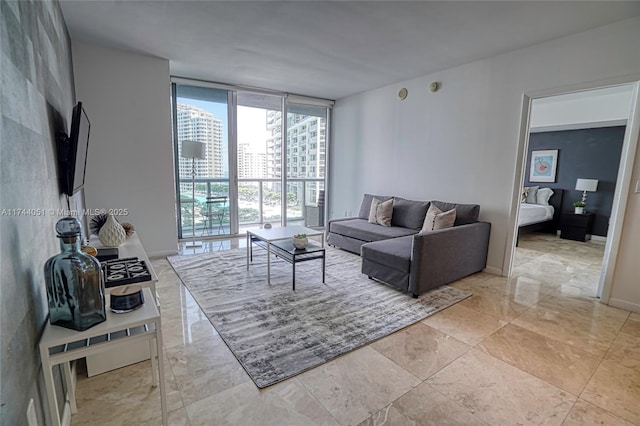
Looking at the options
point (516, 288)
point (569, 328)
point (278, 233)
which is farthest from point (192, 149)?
point (569, 328)

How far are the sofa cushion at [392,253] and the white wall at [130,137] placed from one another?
2730mm

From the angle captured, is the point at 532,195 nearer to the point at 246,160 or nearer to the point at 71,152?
the point at 246,160

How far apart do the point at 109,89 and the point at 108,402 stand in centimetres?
346

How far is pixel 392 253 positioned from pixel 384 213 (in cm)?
147

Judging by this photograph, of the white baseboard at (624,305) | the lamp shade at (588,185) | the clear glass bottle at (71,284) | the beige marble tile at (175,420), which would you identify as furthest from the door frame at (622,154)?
the clear glass bottle at (71,284)

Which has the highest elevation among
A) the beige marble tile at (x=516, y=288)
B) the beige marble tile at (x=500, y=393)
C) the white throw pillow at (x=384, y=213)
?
the white throw pillow at (x=384, y=213)

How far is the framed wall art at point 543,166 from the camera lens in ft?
20.9

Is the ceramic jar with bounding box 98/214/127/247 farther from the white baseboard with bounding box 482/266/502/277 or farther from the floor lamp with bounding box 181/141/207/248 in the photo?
the white baseboard with bounding box 482/266/502/277

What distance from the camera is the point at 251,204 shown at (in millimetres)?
5910

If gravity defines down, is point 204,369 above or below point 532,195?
below

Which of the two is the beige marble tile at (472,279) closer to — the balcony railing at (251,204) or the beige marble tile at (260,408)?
the beige marble tile at (260,408)

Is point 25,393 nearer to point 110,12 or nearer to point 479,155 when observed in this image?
point 110,12

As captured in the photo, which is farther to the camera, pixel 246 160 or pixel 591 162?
pixel 591 162

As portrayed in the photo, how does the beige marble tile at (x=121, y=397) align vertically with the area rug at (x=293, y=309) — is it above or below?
below
